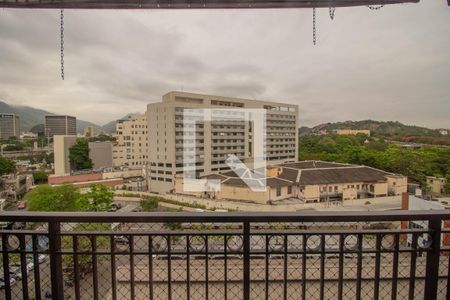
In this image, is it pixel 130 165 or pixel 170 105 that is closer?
pixel 170 105

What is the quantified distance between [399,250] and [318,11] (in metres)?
1.48

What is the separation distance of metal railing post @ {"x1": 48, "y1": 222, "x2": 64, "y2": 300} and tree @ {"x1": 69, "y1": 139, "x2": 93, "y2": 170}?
659 inches

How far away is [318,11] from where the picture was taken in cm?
153

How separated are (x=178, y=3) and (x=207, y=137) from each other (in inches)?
560

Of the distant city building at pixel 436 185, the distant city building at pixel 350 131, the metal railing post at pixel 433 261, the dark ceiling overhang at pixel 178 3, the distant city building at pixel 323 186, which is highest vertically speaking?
the dark ceiling overhang at pixel 178 3

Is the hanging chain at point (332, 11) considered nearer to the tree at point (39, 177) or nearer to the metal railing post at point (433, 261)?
the metal railing post at point (433, 261)

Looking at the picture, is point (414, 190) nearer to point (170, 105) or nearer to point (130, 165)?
point (170, 105)

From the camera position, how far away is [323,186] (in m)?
9.05

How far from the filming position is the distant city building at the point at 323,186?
28.5ft

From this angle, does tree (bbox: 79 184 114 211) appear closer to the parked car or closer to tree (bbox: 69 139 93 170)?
the parked car

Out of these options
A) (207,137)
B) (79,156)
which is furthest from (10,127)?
(79,156)

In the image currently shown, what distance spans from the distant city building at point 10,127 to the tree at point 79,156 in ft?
39.0

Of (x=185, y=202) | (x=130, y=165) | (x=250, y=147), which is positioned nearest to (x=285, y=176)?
(x=185, y=202)

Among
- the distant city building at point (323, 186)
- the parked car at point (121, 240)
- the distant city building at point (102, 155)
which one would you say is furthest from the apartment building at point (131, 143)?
the parked car at point (121, 240)
